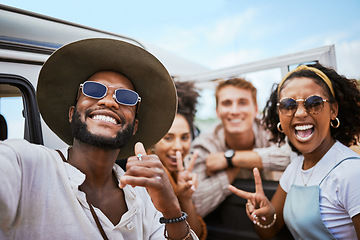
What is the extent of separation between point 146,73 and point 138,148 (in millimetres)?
730

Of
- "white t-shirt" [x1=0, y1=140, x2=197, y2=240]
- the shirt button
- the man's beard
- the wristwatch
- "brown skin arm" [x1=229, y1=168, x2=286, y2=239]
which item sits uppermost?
the man's beard

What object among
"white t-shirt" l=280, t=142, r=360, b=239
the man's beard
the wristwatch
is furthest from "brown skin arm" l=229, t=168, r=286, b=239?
the man's beard

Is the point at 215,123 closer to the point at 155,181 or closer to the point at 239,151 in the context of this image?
the point at 239,151

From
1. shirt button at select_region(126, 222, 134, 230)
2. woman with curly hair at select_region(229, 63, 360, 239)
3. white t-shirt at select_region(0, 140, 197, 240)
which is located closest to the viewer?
white t-shirt at select_region(0, 140, 197, 240)

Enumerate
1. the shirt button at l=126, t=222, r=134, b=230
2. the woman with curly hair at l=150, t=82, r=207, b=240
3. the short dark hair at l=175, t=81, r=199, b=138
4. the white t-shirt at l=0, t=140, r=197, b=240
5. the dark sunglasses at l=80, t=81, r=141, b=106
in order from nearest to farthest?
the white t-shirt at l=0, t=140, r=197, b=240, the shirt button at l=126, t=222, r=134, b=230, the dark sunglasses at l=80, t=81, r=141, b=106, the woman with curly hair at l=150, t=82, r=207, b=240, the short dark hair at l=175, t=81, r=199, b=138

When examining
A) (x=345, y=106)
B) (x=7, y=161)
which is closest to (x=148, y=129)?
(x=7, y=161)

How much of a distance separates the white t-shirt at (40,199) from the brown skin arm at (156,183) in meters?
0.33

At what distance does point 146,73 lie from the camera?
2.17m

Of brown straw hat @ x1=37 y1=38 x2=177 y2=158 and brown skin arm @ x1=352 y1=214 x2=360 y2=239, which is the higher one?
brown straw hat @ x1=37 y1=38 x2=177 y2=158

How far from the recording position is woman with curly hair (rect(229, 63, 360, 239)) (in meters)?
2.04

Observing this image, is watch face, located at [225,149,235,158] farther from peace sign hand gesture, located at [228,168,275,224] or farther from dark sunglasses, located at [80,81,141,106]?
dark sunglasses, located at [80,81,141,106]

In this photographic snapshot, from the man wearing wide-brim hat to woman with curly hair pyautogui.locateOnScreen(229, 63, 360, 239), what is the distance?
1006 millimetres

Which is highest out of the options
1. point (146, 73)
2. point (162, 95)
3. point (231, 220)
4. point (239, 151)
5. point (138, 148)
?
point (146, 73)

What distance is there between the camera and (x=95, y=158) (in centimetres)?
191
